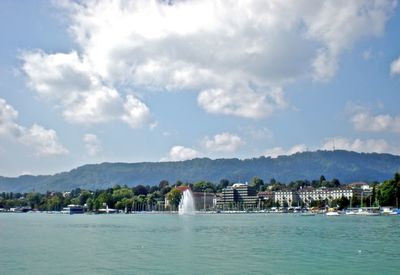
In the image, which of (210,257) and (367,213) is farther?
(367,213)

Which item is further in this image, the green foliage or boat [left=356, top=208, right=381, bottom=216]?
the green foliage

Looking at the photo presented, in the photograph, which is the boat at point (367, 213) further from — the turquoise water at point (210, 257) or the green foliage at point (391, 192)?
the turquoise water at point (210, 257)

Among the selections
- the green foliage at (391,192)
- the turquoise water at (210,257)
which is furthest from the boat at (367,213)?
the turquoise water at (210,257)

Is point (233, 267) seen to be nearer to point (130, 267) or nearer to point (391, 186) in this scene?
point (130, 267)

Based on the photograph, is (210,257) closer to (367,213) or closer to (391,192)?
(367,213)

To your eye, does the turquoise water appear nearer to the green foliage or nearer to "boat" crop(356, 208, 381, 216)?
"boat" crop(356, 208, 381, 216)

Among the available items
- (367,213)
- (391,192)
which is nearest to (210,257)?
(367,213)

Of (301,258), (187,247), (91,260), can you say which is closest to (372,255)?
(301,258)

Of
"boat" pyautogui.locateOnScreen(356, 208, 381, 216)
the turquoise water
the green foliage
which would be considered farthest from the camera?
the green foliage

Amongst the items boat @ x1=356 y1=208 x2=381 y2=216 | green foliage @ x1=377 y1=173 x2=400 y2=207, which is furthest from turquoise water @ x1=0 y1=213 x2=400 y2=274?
green foliage @ x1=377 y1=173 x2=400 y2=207

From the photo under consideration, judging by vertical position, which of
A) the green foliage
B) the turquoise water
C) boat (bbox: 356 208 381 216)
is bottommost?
the turquoise water

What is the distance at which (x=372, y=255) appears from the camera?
136 feet

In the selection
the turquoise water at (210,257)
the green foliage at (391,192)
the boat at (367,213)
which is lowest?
the turquoise water at (210,257)

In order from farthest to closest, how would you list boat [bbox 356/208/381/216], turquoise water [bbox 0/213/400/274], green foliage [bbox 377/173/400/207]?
green foliage [bbox 377/173/400/207]
boat [bbox 356/208/381/216]
turquoise water [bbox 0/213/400/274]
